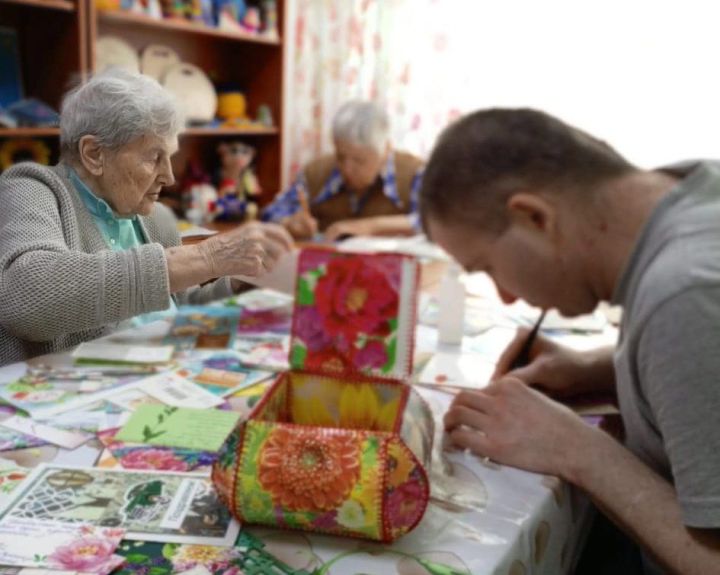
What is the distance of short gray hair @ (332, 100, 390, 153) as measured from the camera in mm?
2477

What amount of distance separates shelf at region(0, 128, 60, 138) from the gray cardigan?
0.16 ft

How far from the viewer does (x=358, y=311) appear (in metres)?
0.85

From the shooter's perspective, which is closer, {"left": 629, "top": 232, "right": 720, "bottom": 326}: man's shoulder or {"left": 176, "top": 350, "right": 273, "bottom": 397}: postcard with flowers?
Result: {"left": 629, "top": 232, "right": 720, "bottom": 326}: man's shoulder

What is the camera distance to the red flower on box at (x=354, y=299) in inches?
33.2

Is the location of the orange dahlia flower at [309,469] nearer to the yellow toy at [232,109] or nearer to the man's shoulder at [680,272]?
the man's shoulder at [680,272]

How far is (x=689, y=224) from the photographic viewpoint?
62 centimetres

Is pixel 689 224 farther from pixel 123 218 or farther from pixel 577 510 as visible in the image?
pixel 123 218

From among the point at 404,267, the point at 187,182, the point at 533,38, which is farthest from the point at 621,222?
the point at 533,38

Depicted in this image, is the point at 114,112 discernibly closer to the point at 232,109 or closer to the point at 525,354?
the point at 525,354

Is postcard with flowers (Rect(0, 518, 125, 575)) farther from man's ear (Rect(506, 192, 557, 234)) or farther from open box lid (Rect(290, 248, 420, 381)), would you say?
man's ear (Rect(506, 192, 557, 234))

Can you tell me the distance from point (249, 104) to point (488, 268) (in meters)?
1.93

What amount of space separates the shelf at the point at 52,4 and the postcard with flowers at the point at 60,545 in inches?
63.1

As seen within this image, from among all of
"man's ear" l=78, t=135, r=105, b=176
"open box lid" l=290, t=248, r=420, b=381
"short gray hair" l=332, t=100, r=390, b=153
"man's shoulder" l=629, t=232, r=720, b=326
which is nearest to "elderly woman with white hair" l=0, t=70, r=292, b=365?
"man's ear" l=78, t=135, r=105, b=176

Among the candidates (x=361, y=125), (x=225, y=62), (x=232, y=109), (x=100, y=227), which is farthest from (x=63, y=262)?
(x=361, y=125)
